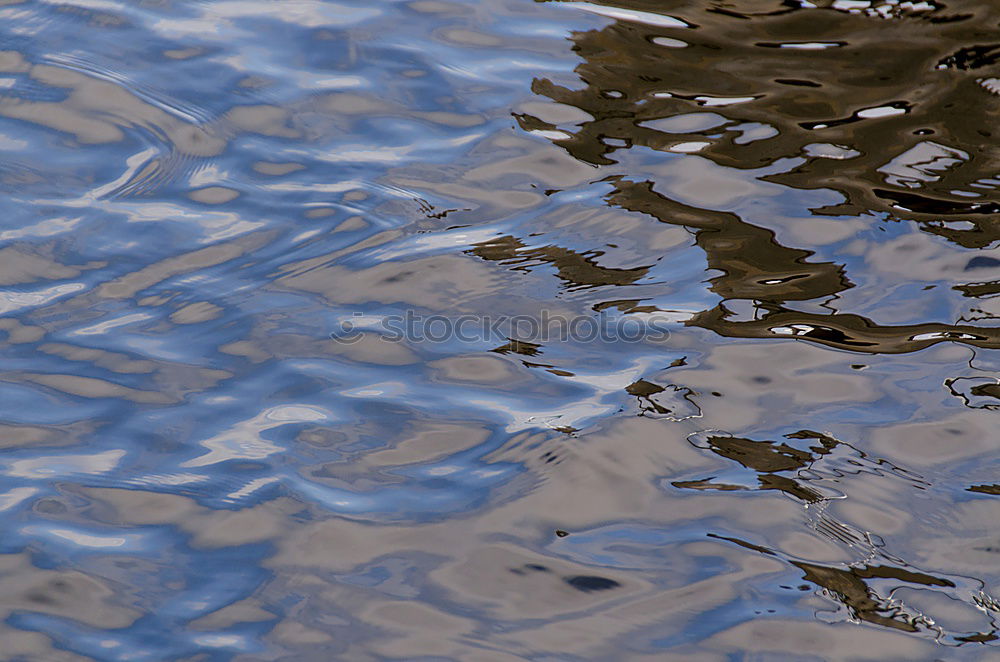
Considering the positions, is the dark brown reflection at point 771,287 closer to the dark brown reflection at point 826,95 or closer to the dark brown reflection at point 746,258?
the dark brown reflection at point 746,258

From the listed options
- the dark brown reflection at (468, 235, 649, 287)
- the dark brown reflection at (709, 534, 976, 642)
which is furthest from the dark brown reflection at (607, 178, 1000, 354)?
the dark brown reflection at (709, 534, 976, 642)

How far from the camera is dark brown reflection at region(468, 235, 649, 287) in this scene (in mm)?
2889

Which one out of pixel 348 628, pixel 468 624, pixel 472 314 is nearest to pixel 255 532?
pixel 348 628

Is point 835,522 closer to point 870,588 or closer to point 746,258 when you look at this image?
point 870,588

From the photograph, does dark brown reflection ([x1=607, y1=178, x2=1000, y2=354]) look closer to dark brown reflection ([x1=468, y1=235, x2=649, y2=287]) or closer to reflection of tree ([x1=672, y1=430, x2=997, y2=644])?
dark brown reflection ([x1=468, y1=235, x2=649, y2=287])

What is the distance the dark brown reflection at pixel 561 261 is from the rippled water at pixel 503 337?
0.01 m

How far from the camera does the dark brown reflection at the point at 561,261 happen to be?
2889 millimetres

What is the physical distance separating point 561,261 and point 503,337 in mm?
400

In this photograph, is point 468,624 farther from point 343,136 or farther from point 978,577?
point 343,136

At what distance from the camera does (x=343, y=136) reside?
3617 millimetres

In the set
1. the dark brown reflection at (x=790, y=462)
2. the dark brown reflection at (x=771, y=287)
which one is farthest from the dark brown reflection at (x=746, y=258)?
the dark brown reflection at (x=790, y=462)

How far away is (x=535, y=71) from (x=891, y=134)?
1.39 metres

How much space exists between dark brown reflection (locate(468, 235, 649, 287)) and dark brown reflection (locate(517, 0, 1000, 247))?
55 cm

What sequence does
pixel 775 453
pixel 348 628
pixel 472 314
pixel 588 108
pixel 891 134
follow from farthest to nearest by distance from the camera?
pixel 588 108
pixel 891 134
pixel 472 314
pixel 775 453
pixel 348 628
